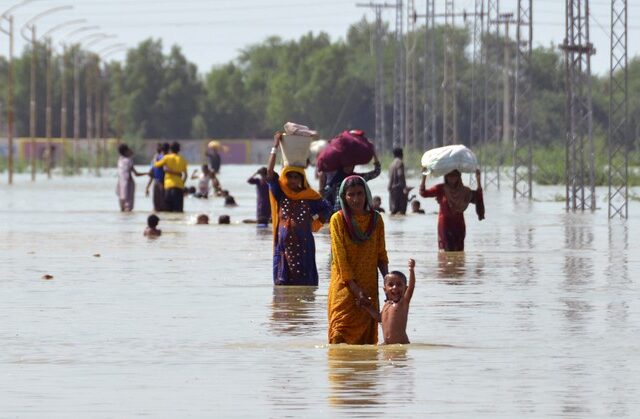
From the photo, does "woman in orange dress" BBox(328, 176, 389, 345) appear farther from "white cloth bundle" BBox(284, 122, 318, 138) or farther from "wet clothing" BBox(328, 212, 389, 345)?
"white cloth bundle" BBox(284, 122, 318, 138)

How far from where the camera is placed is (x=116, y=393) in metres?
10.4

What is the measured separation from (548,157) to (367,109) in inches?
3272

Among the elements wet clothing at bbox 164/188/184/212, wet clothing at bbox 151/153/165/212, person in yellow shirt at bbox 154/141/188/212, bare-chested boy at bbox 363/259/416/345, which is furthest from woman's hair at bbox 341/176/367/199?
wet clothing at bbox 164/188/184/212

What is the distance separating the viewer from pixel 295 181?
17922 millimetres

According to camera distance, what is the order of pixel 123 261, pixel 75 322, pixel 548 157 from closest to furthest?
pixel 75 322 < pixel 123 261 < pixel 548 157

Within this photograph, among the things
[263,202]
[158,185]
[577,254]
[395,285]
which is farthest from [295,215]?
[158,185]

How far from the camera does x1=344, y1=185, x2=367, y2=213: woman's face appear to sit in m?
12.6

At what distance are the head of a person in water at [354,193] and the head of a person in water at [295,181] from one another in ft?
17.3

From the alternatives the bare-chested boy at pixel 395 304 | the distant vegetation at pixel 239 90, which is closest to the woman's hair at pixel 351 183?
the bare-chested boy at pixel 395 304

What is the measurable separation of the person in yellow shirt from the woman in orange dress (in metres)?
22.7

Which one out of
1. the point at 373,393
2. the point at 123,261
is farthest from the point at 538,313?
the point at 123,261

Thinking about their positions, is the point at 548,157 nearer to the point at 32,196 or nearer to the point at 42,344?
the point at 32,196

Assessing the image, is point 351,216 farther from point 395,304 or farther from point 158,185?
point 158,185

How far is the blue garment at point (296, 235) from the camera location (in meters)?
17.8
